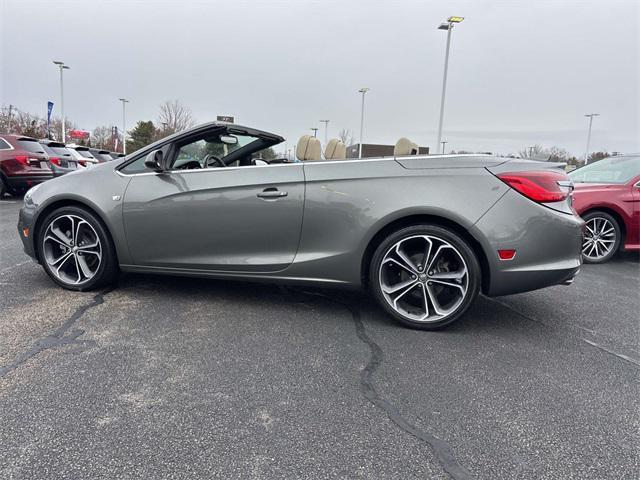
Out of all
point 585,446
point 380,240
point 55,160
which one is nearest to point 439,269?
point 380,240

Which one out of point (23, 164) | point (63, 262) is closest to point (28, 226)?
point (63, 262)

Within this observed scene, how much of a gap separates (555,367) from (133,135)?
179 ft

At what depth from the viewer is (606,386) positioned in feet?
7.71

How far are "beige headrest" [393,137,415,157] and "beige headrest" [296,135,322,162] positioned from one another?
26.3 inches

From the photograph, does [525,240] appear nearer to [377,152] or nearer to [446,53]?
[377,152]

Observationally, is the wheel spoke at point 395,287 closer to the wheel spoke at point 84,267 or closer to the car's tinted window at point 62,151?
the wheel spoke at point 84,267

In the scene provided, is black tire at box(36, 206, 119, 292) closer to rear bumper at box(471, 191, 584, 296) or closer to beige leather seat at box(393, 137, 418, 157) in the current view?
beige leather seat at box(393, 137, 418, 157)

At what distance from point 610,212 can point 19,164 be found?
456 inches

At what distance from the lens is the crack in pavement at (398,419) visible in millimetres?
1650

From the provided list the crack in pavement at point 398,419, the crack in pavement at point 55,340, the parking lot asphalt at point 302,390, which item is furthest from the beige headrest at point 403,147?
the crack in pavement at point 55,340

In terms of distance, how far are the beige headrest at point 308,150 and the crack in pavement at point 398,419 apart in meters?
1.53

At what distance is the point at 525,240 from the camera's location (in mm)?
2805

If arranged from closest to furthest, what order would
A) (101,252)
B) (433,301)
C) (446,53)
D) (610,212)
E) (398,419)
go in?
(398,419), (433,301), (101,252), (610,212), (446,53)

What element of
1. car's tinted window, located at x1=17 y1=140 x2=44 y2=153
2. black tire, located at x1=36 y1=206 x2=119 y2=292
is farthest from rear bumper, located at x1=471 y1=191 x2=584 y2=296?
car's tinted window, located at x1=17 y1=140 x2=44 y2=153
